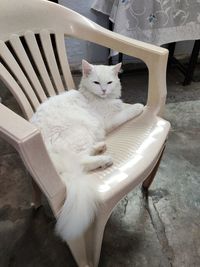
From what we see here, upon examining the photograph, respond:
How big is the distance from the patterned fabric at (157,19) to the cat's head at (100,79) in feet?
2.66

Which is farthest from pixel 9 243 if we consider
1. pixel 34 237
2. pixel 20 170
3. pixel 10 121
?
pixel 10 121

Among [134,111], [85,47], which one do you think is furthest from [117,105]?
[85,47]

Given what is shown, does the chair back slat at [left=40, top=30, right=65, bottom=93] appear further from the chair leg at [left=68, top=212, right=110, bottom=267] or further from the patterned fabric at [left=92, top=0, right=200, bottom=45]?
the patterned fabric at [left=92, top=0, right=200, bottom=45]

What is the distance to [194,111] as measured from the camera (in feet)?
6.24

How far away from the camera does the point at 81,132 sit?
939mm

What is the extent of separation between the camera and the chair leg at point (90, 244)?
80 cm

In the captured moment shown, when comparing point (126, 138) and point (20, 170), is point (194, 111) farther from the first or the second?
point (20, 170)

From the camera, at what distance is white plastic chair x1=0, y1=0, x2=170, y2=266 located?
0.80 meters

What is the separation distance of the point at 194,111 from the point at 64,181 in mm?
1450

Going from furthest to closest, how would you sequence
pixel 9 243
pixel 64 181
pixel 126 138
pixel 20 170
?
1. pixel 20 170
2. pixel 9 243
3. pixel 126 138
4. pixel 64 181

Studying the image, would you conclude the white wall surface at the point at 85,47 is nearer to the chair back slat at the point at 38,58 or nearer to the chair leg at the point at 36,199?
the chair back slat at the point at 38,58

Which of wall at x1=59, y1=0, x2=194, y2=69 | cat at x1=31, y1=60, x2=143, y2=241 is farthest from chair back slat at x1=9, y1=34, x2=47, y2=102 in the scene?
wall at x1=59, y1=0, x2=194, y2=69

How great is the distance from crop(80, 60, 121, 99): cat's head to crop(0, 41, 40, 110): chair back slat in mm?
229

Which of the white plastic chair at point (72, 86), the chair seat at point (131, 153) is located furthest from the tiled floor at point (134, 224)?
the chair seat at point (131, 153)
